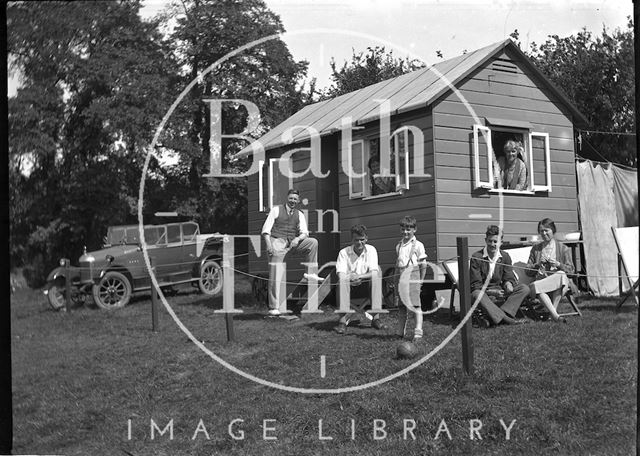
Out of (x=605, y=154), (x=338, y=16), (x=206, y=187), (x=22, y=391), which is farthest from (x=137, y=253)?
(x=605, y=154)

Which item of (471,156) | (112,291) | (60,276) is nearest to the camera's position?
(471,156)

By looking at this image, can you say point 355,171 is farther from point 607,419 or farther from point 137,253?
point 607,419

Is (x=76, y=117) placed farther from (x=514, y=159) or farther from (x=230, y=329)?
(x=514, y=159)

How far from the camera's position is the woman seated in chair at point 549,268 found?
4.36 m

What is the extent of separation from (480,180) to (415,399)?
56.1 inches

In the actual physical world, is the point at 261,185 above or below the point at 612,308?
above

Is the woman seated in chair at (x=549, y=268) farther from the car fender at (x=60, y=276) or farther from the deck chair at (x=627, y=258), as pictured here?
the car fender at (x=60, y=276)

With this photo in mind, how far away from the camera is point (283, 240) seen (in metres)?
4.56

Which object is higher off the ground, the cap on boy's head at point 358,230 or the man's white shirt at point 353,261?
the cap on boy's head at point 358,230

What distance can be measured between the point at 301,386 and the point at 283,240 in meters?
1.01

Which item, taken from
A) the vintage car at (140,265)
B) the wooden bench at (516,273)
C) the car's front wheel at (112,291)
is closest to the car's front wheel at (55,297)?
the vintage car at (140,265)

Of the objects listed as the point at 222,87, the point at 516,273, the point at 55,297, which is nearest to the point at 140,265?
the point at 55,297

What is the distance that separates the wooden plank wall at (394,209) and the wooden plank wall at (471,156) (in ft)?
0.19

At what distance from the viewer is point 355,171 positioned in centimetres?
445
